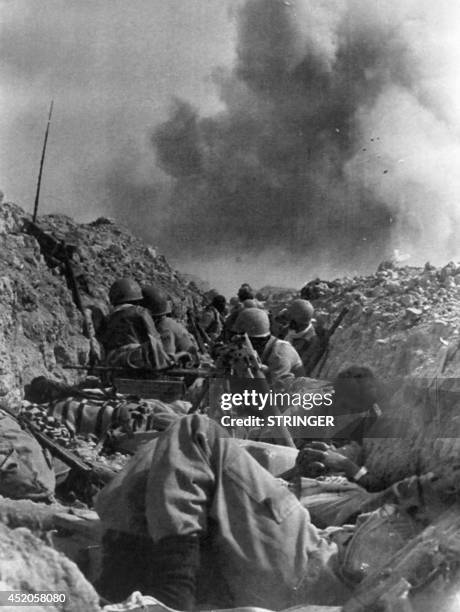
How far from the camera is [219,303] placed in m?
7.74

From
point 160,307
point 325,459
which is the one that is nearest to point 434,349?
point 325,459

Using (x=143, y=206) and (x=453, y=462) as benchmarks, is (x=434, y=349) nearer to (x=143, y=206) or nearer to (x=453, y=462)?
(x=453, y=462)

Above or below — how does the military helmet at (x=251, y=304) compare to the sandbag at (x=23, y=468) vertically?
above

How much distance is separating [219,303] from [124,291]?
0.67m

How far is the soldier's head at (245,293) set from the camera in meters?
7.49

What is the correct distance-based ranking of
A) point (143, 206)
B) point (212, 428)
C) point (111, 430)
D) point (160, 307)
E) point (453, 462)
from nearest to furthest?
1. point (212, 428)
2. point (453, 462)
3. point (111, 430)
4. point (143, 206)
5. point (160, 307)

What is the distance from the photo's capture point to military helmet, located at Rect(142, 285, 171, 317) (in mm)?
7945

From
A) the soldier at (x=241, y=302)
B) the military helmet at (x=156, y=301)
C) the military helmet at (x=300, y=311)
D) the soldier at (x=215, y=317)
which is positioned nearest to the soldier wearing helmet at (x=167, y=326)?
the military helmet at (x=156, y=301)

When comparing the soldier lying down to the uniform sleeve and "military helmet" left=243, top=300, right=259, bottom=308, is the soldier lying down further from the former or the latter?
"military helmet" left=243, top=300, right=259, bottom=308

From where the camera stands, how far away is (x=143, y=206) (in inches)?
291

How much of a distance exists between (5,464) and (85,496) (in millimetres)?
429

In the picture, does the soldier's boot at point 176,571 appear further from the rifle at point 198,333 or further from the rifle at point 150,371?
the rifle at point 198,333

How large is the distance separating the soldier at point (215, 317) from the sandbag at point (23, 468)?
1.60m

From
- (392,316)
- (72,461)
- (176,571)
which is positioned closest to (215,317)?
(392,316)
